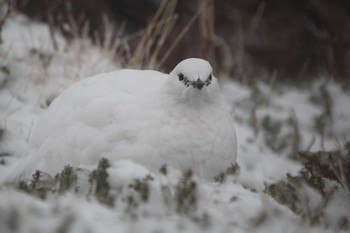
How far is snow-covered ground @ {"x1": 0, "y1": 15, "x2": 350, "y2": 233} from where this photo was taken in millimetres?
2094

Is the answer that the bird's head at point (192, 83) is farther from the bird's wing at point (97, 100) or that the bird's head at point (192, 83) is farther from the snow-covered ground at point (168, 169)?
the snow-covered ground at point (168, 169)

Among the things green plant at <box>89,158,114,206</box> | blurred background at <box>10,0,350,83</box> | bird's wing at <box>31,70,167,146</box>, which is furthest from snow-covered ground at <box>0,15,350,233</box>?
blurred background at <box>10,0,350,83</box>

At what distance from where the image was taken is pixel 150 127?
10.2ft

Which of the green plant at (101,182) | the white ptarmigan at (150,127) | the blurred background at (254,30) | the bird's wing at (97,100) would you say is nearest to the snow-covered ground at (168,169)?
the green plant at (101,182)

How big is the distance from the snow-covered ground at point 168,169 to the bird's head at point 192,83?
50 centimetres

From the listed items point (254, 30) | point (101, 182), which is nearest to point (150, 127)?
point (101, 182)

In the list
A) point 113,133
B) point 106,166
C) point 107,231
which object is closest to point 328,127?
point 113,133

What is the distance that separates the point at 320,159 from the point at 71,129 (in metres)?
1.44

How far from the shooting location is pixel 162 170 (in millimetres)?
2762

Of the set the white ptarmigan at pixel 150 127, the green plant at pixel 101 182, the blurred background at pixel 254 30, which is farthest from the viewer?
the blurred background at pixel 254 30

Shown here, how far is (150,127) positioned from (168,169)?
0.37 meters

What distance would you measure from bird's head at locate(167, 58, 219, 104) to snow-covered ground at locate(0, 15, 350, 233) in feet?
1.64

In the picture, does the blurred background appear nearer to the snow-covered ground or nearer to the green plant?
the snow-covered ground

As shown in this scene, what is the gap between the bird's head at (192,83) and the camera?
3.15m
